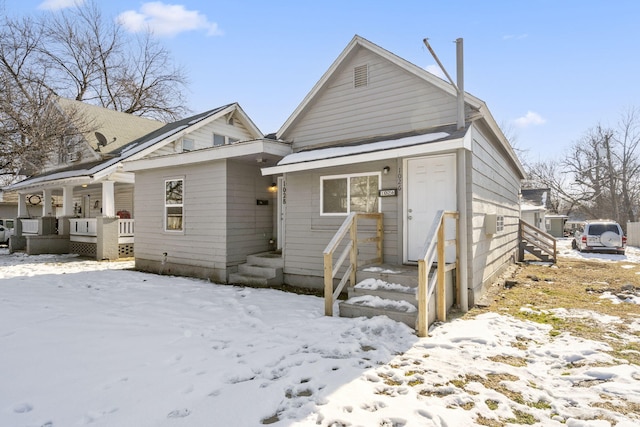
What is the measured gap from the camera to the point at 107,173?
38.8ft

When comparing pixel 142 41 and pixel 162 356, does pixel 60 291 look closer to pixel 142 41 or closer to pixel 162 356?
pixel 162 356

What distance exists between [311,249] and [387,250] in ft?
6.09

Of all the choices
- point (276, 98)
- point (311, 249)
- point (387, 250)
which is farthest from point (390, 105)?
point (276, 98)

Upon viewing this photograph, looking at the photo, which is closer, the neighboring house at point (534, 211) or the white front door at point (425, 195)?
the white front door at point (425, 195)

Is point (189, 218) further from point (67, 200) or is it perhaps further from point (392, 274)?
point (67, 200)

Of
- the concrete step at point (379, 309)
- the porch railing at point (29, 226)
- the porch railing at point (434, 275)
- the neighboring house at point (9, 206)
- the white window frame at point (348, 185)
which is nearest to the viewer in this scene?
the porch railing at point (434, 275)

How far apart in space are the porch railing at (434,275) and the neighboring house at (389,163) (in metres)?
0.82

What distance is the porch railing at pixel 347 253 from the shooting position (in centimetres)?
539

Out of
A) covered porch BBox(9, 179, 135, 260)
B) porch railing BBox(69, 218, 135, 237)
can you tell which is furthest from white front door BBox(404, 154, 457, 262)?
porch railing BBox(69, 218, 135, 237)

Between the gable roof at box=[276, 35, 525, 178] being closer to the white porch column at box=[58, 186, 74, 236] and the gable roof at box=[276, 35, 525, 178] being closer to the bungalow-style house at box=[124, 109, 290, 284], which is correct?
the bungalow-style house at box=[124, 109, 290, 284]

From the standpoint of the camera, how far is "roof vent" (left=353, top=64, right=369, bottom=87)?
7.33m

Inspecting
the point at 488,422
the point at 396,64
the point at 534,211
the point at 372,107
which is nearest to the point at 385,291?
the point at 488,422

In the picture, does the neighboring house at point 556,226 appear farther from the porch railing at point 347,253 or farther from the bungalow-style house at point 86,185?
the bungalow-style house at point 86,185

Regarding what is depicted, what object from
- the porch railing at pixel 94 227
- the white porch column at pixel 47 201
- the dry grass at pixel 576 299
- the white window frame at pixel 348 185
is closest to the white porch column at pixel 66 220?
the porch railing at pixel 94 227
